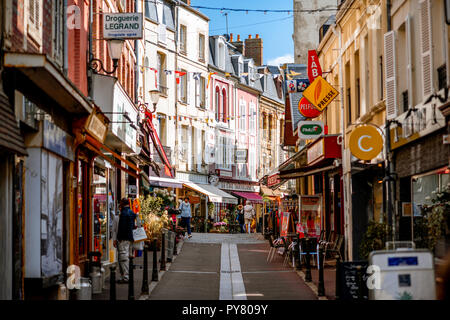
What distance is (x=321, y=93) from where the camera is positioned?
839 inches

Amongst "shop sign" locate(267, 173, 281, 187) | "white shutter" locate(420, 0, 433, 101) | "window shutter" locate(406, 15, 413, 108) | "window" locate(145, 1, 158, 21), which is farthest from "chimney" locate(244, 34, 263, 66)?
"white shutter" locate(420, 0, 433, 101)

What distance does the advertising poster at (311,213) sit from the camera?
924 inches

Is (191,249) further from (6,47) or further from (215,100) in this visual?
(215,100)

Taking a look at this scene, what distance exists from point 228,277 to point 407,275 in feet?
29.9

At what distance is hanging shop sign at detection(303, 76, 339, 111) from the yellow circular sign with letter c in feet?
23.7

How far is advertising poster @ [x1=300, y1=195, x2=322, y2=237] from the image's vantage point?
924 inches

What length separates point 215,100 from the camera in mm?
47594

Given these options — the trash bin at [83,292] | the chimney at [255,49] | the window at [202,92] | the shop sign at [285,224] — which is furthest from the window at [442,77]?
the chimney at [255,49]

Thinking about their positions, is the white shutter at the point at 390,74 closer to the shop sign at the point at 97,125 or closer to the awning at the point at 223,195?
the shop sign at the point at 97,125

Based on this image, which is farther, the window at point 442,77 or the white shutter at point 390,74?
the white shutter at point 390,74

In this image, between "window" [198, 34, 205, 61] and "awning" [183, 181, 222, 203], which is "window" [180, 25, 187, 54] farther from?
"awning" [183, 181, 222, 203]

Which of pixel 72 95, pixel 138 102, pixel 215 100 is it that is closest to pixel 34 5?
pixel 72 95

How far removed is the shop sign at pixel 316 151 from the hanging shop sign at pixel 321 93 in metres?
1.07

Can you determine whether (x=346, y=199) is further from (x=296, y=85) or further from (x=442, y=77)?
(x=296, y=85)
